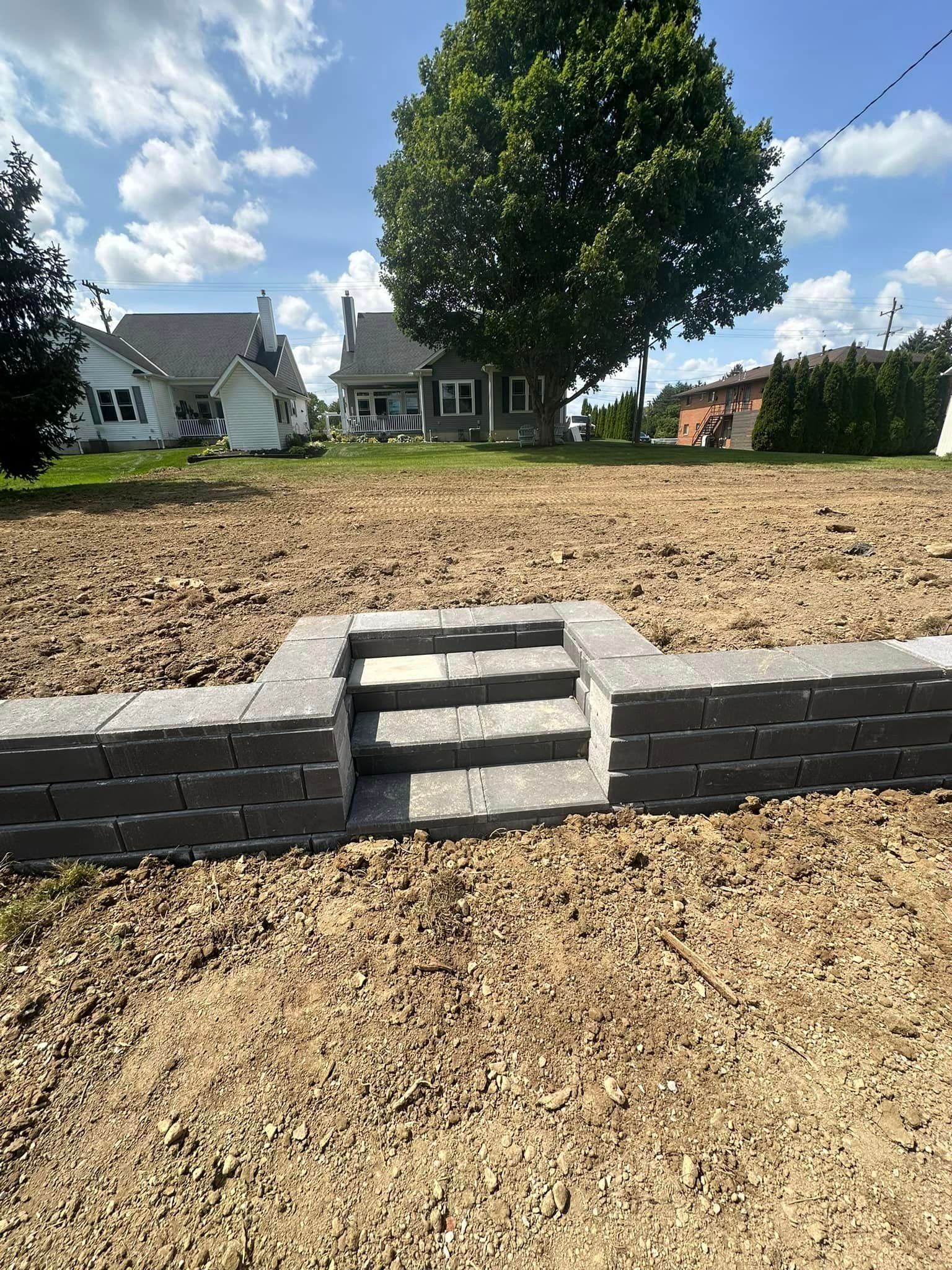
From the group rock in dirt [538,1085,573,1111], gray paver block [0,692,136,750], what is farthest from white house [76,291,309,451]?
rock in dirt [538,1085,573,1111]

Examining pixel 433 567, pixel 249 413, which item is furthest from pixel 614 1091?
pixel 249 413

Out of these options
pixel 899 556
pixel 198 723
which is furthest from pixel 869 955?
pixel 899 556

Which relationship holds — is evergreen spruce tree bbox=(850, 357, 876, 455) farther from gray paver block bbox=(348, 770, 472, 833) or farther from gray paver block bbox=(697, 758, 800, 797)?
gray paver block bbox=(348, 770, 472, 833)

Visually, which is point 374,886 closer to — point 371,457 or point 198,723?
point 198,723

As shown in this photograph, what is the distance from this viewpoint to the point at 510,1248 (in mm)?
1192

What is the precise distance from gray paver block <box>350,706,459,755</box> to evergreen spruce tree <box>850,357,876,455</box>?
81.5 feet

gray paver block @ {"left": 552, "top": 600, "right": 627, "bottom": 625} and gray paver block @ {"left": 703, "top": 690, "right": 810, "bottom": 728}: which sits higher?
gray paver block @ {"left": 552, "top": 600, "right": 627, "bottom": 625}

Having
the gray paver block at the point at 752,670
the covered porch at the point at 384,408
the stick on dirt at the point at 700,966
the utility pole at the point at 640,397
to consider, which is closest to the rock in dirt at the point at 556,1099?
the stick on dirt at the point at 700,966

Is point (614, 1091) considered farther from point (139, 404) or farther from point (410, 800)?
point (139, 404)

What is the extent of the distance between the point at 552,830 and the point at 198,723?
1474 mm

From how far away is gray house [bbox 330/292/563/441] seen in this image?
23.7m

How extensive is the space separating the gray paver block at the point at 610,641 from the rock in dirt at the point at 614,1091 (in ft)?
5.10

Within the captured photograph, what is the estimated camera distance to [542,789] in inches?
96.5

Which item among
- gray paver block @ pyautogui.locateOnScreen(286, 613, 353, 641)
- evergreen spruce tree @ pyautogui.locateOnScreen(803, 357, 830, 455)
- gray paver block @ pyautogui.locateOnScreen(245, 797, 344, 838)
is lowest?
gray paver block @ pyautogui.locateOnScreen(245, 797, 344, 838)
